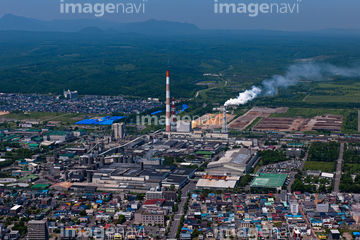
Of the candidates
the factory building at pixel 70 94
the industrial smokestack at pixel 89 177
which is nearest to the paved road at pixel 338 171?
the industrial smokestack at pixel 89 177

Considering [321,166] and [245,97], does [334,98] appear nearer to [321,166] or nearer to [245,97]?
[245,97]

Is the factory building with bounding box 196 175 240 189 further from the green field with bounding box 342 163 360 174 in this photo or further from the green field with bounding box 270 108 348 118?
the green field with bounding box 270 108 348 118

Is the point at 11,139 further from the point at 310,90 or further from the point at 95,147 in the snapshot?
the point at 310,90

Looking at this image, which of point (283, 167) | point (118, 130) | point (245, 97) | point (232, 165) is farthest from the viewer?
point (245, 97)

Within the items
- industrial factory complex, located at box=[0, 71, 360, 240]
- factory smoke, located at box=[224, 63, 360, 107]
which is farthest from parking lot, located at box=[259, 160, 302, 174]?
factory smoke, located at box=[224, 63, 360, 107]

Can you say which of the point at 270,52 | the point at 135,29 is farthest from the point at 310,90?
the point at 135,29

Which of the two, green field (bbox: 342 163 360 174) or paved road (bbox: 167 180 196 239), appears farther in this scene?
green field (bbox: 342 163 360 174)

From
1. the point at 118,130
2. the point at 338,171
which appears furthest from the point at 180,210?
the point at 118,130
